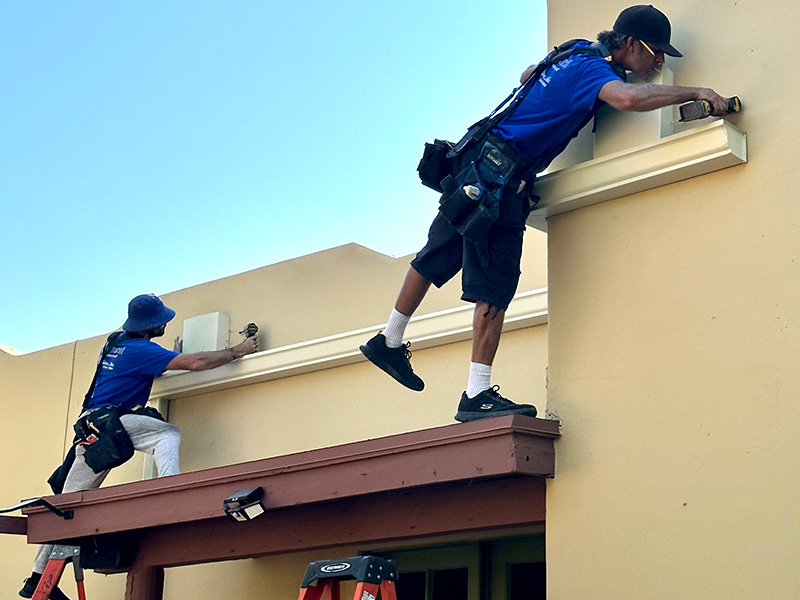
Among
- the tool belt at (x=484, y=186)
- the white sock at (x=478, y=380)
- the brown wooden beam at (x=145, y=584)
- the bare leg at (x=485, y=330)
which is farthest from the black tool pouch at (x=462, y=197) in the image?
the brown wooden beam at (x=145, y=584)

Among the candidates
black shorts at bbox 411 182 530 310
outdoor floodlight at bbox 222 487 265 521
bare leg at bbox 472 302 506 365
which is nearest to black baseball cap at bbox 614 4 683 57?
black shorts at bbox 411 182 530 310

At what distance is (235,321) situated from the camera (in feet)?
28.8

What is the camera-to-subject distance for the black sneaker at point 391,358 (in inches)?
236

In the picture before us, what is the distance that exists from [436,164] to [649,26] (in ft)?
3.81

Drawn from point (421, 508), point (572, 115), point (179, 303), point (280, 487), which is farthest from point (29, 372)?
point (572, 115)

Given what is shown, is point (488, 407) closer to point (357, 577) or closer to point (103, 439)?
point (357, 577)

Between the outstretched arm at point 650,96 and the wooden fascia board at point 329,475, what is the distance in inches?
54.5

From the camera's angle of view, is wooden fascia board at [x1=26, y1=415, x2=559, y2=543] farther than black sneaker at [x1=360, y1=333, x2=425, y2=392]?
No

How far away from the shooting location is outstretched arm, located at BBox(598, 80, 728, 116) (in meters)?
4.91

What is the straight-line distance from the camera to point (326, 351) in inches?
314

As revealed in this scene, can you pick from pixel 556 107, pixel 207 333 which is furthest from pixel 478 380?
pixel 207 333

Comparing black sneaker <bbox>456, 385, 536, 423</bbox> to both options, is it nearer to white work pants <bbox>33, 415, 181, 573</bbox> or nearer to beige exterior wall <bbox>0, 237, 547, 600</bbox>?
beige exterior wall <bbox>0, 237, 547, 600</bbox>

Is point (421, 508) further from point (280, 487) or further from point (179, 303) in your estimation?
point (179, 303)

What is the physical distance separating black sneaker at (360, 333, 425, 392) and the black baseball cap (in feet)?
6.26
